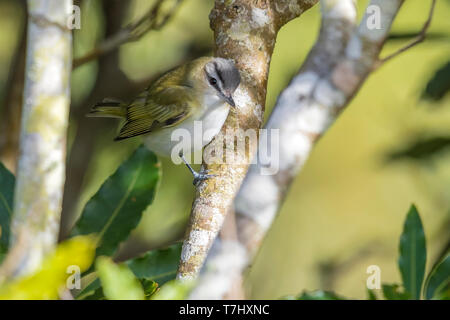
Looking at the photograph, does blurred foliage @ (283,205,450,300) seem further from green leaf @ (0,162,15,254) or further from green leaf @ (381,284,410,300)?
green leaf @ (0,162,15,254)

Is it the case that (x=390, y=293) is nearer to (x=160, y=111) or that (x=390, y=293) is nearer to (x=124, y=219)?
(x=124, y=219)

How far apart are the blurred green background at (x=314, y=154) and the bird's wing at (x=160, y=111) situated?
0.73 m

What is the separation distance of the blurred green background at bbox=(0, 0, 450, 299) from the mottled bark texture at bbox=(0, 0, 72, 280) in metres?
1.90

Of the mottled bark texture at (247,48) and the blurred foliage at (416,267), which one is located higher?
the mottled bark texture at (247,48)

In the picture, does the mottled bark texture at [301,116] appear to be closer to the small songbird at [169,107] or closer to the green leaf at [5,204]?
the green leaf at [5,204]

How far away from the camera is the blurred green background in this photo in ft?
12.0

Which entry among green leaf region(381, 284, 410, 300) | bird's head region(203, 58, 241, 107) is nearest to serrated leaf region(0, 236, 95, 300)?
green leaf region(381, 284, 410, 300)

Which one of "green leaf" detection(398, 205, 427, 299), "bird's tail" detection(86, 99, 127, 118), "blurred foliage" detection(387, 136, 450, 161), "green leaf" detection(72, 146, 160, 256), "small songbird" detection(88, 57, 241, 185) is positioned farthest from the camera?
"blurred foliage" detection(387, 136, 450, 161)

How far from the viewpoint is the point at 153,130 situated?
288 cm

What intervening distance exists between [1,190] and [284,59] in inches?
107

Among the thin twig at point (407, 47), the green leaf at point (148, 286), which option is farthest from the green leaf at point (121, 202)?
the thin twig at point (407, 47)

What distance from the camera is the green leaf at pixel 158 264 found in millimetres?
2066
